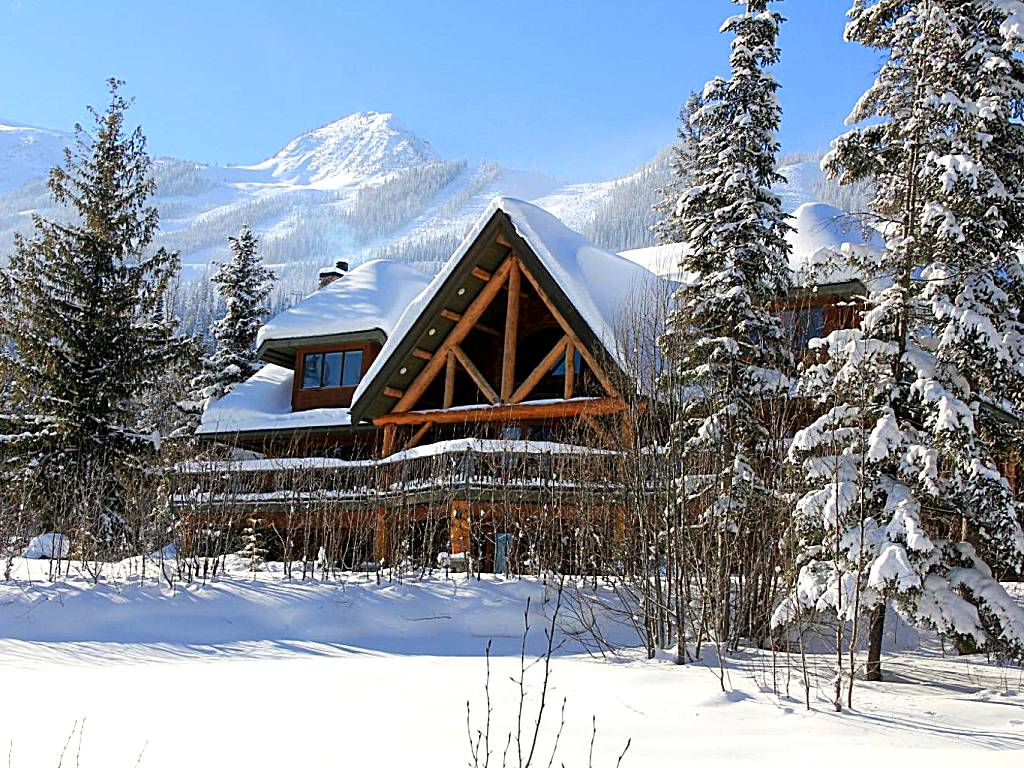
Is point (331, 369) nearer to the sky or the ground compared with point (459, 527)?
nearer to the sky

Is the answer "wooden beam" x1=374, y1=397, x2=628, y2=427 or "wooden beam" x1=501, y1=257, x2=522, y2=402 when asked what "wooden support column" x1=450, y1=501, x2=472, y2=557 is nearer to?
"wooden beam" x1=374, y1=397, x2=628, y2=427

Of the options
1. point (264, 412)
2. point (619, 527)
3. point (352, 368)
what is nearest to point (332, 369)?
point (352, 368)

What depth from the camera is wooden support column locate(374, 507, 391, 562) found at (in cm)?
1908

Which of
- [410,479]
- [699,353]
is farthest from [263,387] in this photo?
[699,353]

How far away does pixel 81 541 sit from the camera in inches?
690

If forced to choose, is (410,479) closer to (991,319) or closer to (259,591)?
(259,591)

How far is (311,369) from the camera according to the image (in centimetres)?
2753

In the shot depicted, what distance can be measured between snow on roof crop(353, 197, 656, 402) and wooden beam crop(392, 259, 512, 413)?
1.07 metres

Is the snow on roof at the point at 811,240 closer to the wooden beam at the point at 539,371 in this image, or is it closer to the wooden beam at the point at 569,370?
the wooden beam at the point at 569,370

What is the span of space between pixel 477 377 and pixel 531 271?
8.38ft

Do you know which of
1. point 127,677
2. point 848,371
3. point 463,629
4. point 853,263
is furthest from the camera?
point 463,629

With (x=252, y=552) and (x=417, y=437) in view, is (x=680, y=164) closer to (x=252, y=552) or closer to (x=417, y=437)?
(x=417, y=437)

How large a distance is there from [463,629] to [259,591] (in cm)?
330

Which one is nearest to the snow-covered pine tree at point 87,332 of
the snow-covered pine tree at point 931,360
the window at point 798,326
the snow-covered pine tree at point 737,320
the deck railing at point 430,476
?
the deck railing at point 430,476
